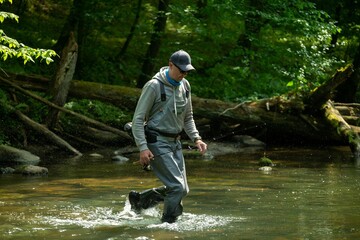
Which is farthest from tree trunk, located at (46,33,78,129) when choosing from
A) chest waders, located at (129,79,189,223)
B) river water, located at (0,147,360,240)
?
chest waders, located at (129,79,189,223)

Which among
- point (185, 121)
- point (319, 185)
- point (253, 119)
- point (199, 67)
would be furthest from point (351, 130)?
point (185, 121)

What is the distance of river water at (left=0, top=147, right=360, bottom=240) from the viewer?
24.4ft

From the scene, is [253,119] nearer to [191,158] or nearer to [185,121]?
[191,158]

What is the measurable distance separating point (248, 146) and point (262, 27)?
5.27 meters

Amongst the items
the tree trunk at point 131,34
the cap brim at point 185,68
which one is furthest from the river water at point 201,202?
the tree trunk at point 131,34

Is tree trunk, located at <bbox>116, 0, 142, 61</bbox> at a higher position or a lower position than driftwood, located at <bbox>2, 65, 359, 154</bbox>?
higher

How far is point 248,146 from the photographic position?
60.8 ft

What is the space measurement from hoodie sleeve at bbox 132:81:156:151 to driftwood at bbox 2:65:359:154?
947cm

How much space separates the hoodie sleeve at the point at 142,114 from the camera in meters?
7.44

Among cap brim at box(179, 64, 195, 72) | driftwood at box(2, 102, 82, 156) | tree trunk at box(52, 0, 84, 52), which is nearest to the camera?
cap brim at box(179, 64, 195, 72)

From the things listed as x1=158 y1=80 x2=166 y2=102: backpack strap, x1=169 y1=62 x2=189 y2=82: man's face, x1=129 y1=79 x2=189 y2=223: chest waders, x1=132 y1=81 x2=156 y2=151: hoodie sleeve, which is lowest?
x1=129 y1=79 x2=189 y2=223: chest waders

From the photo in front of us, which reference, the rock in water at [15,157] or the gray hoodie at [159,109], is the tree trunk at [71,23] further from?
the gray hoodie at [159,109]

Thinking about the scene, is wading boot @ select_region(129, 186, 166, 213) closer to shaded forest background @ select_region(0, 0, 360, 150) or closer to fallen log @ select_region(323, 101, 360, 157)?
fallen log @ select_region(323, 101, 360, 157)

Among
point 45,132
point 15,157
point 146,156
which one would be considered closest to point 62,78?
point 45,132
